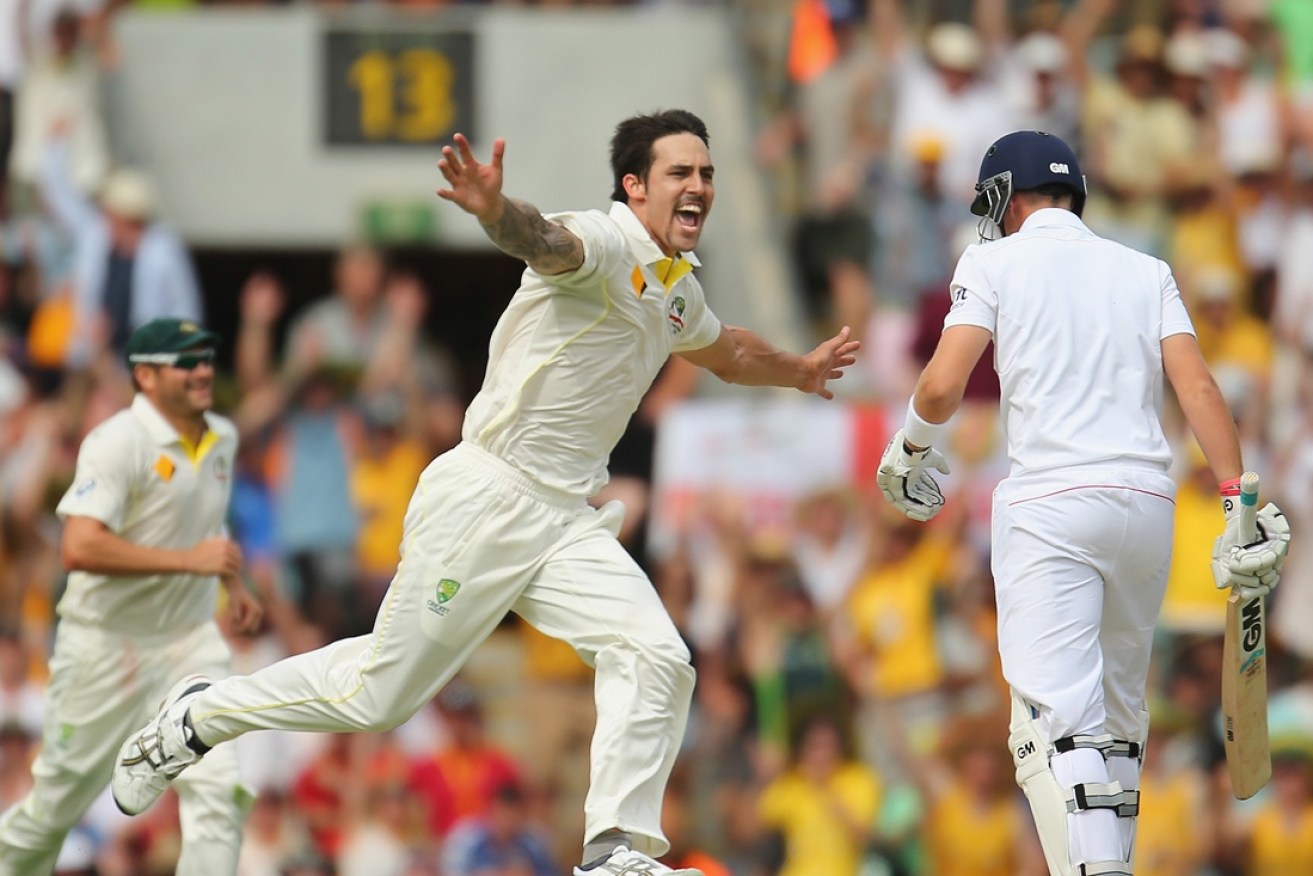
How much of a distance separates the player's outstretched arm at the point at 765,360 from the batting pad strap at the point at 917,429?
1.07 meters

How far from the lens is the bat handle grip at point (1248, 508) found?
7398 millimetres

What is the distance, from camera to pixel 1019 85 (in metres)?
15.8

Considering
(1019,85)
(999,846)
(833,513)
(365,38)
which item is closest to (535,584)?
(999,846)

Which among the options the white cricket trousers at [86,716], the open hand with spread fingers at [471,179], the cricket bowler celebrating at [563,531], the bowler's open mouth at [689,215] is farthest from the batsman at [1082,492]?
the white cricket trousers at [86,716]

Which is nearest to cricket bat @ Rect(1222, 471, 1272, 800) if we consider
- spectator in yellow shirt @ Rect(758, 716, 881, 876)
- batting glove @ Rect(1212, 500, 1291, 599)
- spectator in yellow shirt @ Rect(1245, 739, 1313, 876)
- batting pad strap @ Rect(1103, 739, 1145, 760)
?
batting glove @ Rect(1212, 500, 1291, 599)

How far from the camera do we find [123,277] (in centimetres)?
1542

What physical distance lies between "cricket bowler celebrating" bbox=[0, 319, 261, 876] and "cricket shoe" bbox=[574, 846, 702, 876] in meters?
2.15

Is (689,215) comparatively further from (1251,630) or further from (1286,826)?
(1286,826)

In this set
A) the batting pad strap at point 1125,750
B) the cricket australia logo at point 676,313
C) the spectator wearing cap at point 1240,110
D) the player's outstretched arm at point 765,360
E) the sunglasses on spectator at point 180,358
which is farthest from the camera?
the spectator wearing cap at point 1240,110

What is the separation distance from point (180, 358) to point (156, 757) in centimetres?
190

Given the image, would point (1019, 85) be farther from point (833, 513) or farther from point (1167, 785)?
point (1167, 785)

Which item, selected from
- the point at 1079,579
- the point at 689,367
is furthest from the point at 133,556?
the point at 689,367

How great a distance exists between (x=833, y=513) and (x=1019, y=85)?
12.4ft

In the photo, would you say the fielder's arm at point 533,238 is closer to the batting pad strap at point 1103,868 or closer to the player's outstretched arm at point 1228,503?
the player's outstretched arm at point 1228,503
